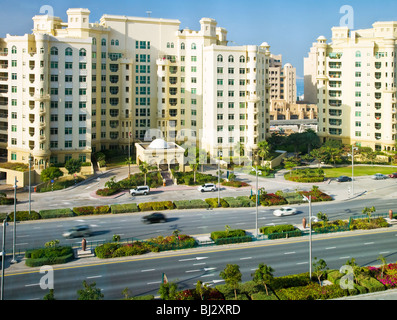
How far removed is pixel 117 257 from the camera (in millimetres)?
51406

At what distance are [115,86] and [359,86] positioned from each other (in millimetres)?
59134

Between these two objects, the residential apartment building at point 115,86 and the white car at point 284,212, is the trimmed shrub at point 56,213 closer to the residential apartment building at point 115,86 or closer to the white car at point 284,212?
the residential apartment building at point 115,86

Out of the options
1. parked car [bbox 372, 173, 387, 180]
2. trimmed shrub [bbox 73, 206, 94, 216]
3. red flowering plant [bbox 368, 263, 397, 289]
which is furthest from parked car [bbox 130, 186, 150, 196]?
parked car [bbox 372, 173, 387, 180]

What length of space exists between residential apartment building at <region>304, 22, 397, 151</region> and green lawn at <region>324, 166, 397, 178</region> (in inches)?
573

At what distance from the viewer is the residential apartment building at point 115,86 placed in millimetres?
93500

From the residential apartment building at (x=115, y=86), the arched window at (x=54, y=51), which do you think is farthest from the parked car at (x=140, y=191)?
the arched window at (x=54, y=51)

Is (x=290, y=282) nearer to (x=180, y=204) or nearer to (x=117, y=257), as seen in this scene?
(x=117, y=257)

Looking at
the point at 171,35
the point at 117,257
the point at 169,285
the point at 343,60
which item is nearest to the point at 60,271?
the point at 117,257

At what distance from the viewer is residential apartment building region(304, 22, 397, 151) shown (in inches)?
4550

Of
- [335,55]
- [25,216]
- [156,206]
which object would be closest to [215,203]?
[156,206]

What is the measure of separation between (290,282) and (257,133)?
64.4 m

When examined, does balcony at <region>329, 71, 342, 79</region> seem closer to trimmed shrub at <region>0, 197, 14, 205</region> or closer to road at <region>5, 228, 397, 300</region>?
road at <region>5, 228, 397, 300</region>

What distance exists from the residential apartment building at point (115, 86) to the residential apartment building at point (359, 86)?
18.9 metres
